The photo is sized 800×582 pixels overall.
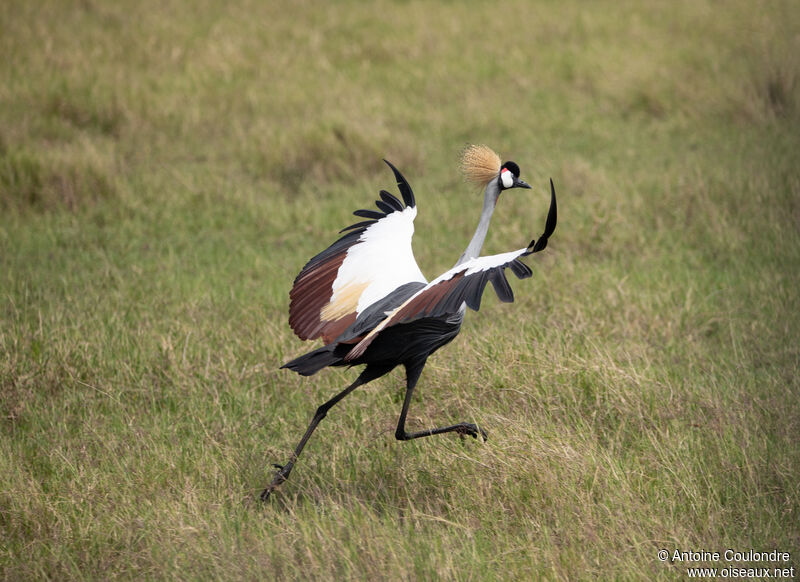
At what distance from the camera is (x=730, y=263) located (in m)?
5.23

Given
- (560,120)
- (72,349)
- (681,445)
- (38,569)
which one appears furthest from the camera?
(560,120)

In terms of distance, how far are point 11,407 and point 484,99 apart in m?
5.50

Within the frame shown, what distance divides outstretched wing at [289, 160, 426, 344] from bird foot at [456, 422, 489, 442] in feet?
1.85

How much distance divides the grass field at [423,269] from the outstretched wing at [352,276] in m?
0.51

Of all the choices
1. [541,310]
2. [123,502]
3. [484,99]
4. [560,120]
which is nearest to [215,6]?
[484,99]

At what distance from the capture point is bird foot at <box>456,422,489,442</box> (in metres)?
3.29

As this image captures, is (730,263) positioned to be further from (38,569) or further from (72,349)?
(38,569)

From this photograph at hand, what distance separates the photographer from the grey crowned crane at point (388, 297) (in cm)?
278

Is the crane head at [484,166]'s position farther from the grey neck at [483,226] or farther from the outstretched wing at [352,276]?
the outstretched wing at [352,276]

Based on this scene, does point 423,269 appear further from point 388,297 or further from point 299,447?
point 299,447

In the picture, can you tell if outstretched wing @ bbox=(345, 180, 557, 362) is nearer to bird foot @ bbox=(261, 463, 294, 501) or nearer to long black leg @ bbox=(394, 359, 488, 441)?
long black leg @ bbox=(394, 359, 488, 441)

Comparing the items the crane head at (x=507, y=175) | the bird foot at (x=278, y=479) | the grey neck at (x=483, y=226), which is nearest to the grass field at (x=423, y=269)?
the bird foot at (x=278, y=479)

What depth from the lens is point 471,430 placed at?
332 centimetres

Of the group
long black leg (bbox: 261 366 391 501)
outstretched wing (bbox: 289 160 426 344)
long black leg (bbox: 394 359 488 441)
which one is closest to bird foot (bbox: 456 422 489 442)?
long black leg (bbox: 394 359 488 441)
